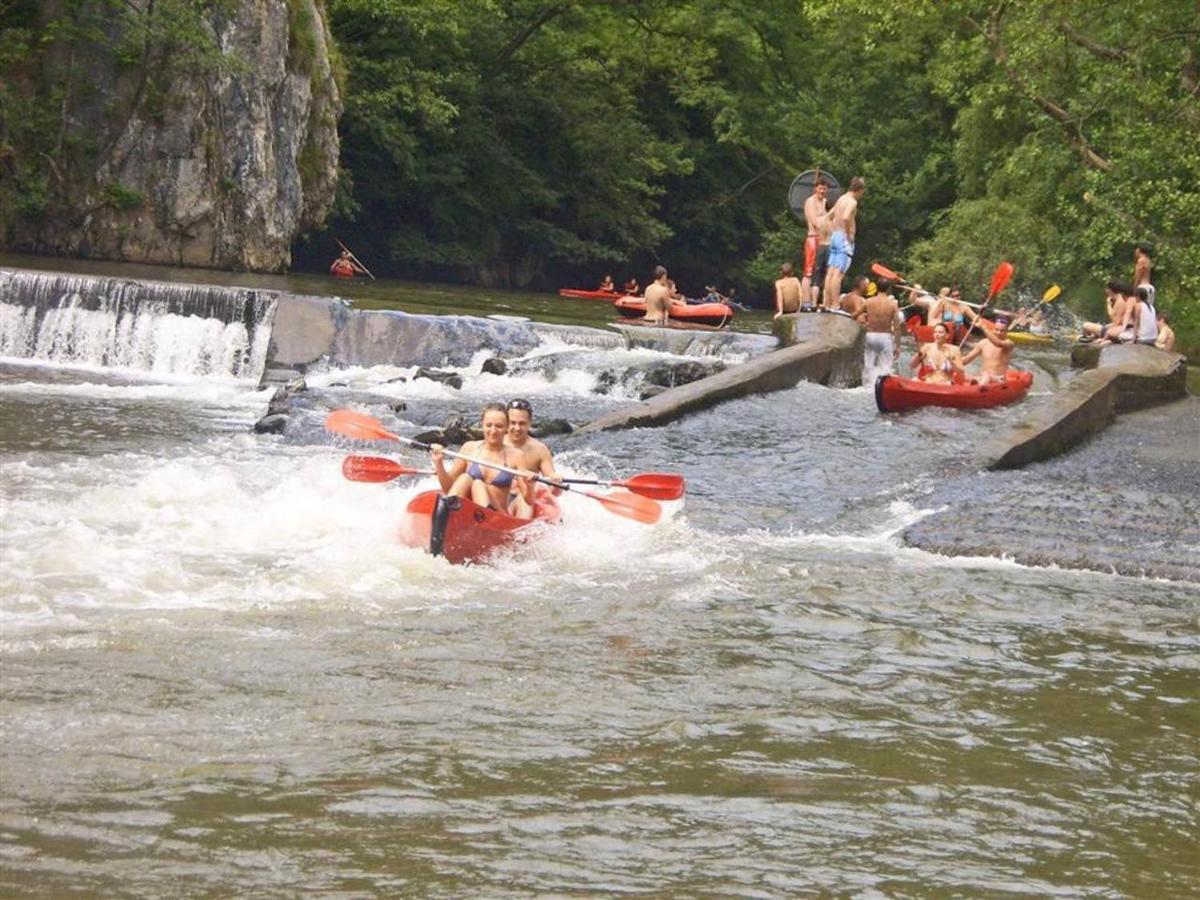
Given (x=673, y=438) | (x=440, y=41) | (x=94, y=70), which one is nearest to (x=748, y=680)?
(x=673, y=438)

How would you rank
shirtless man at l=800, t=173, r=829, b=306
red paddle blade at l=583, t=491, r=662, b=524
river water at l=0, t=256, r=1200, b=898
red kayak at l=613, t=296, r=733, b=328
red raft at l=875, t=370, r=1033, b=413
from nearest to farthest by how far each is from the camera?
1. river water at l=0, t=256, r=1200, b=898
2. red paddle blade at l=583, t=491, r=662, b=524
3. red raft at l=875, t=370, r=1033, b=413
4. shirtless man at l=800, t=173, r=829, b=306
5. red kayak at l=613, t=296, r=733, b=328

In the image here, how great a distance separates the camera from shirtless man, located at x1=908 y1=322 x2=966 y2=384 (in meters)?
20.3

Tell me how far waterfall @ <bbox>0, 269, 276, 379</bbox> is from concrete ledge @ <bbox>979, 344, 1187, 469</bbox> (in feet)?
32.3

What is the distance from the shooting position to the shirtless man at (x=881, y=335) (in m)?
23.0

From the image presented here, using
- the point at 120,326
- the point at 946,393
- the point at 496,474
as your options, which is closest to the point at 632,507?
the point at 496,474

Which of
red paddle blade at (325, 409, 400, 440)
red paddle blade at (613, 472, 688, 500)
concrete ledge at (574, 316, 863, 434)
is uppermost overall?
concrete ledge at (574, 316, 863, 434)

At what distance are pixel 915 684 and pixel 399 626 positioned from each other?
8.26ft

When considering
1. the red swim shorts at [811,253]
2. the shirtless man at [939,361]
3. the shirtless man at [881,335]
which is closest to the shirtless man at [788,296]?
the shirtless man at [881,335]

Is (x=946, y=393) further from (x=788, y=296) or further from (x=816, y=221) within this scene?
(x=788, y=296)

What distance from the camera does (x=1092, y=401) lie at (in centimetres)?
1811

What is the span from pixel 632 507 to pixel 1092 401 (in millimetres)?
7948

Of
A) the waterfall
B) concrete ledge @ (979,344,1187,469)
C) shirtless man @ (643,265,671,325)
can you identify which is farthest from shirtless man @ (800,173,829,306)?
the waterfall

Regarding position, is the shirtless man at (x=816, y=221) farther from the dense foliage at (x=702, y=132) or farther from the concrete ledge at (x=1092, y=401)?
the dense foliage at (x=702, y=132)

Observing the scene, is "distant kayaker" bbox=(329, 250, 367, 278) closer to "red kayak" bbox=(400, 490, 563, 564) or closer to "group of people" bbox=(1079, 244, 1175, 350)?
"group of people" bbox=(1079, 244, 1175, 350)
